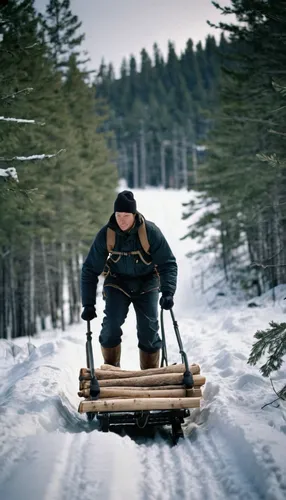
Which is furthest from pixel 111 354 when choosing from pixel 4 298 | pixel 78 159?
pixel 4 298

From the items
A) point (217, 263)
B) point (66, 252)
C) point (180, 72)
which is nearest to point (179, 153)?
point (180, 72)

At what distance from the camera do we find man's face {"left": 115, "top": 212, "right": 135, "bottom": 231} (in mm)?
4921

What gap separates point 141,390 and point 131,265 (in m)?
1.63

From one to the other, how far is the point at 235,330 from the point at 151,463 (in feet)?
21.6

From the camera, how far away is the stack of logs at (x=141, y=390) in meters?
3.91

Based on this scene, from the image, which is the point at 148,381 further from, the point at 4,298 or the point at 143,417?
the point at 4,298

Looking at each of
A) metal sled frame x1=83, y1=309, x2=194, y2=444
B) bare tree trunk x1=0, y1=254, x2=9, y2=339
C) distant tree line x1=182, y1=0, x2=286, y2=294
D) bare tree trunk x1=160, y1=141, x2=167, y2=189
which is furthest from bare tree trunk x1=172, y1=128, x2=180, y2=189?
metal sled frame x1=83, y1=309, x2=194, y2=444

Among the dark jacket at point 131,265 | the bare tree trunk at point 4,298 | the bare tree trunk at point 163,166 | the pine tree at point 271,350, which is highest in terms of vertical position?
the bare tree trunk at point 163,166

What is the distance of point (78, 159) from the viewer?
16.3 m

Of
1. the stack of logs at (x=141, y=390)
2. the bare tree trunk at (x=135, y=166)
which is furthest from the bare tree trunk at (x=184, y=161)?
the stack of logs at (x=141, y=390)

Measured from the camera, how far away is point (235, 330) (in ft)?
31.7

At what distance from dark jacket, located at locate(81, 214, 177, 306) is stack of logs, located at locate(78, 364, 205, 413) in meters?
1.01

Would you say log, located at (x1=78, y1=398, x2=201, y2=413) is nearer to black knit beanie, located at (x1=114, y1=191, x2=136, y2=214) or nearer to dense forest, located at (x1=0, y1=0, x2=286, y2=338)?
black knit beanie, located at (x1=114, y1=191, x2=136, y2=214)

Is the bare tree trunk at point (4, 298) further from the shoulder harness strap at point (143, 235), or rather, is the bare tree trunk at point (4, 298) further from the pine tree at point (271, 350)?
the pine tree at point (271, 350)
